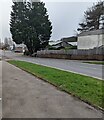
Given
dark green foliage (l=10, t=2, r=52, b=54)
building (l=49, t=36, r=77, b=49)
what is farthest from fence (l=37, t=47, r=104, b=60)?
building (l=49, t=36, r=77, b=49)

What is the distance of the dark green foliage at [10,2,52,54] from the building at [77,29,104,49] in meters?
9.72

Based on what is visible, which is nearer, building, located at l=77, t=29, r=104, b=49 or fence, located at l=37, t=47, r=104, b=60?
fence, located at l=37, t=47, r=104, b=60

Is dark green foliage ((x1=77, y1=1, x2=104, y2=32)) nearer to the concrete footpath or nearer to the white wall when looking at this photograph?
the white wall

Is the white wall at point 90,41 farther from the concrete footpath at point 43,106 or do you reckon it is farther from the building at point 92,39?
the concrete footpath at point 43,106

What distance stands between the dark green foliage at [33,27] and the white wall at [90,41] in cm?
940

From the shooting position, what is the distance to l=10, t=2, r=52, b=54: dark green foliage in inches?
2557

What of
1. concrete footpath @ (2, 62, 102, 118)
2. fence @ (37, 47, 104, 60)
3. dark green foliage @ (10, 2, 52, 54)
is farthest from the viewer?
dark green foliage @ (10, 2, 52, 54)

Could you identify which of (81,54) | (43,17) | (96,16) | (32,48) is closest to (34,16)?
(43,17)

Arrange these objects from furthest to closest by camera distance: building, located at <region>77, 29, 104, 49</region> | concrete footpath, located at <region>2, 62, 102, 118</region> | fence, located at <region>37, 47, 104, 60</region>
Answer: building, located at <region>77, 29, 104, 49</region> → fence, located at <region>37, 47, 104, 60</region> → concrete footpath, located at <region>2, 62, 102, 118</region>

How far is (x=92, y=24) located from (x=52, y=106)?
7050 cm

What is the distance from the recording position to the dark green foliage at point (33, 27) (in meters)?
64.9

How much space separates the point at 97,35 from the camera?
5553cm

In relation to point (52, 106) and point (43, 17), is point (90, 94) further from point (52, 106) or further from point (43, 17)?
point (43, 17)

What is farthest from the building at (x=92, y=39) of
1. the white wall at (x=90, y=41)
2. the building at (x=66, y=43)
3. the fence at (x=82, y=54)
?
the building at (x=66, y=43)
